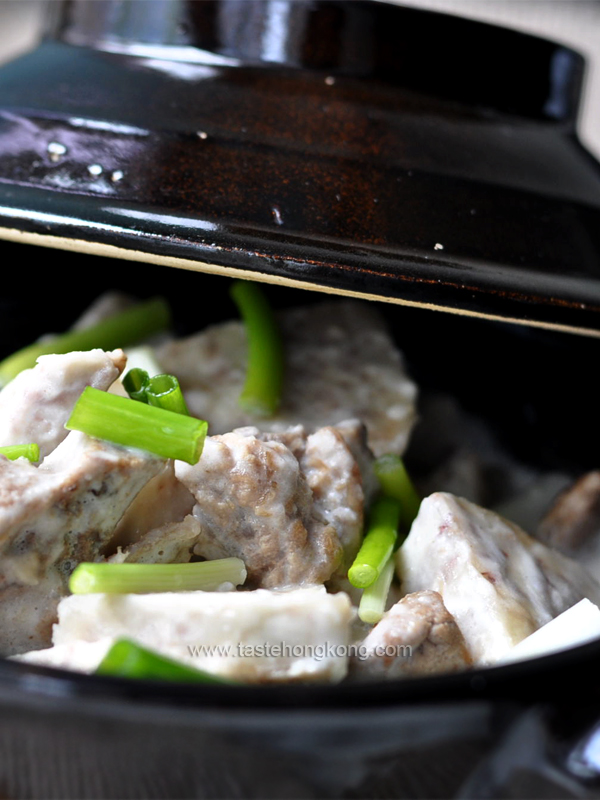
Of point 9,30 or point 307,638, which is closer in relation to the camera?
point 307,638

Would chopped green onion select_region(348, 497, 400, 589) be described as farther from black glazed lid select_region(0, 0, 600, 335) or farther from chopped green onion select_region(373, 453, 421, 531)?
black glazed lid select_region(0, 0, 600, 335)

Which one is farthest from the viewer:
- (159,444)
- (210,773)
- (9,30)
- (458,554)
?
(9,30)

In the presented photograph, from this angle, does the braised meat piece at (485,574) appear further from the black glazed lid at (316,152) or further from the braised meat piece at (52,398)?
the braised meat piece at (52,398)

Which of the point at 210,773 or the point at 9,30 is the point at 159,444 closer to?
the point at 210,773

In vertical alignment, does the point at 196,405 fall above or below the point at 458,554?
below

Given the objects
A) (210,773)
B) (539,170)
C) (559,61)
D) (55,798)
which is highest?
(559,61)

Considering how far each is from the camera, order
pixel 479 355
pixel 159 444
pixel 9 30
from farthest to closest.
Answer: pixel 9 30, pixel 479 355, pixel 159 444

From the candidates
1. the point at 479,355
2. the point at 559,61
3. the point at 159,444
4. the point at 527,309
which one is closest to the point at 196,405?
the point at 159,444

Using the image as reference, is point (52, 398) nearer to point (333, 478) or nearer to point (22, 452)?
point (22, 452)
